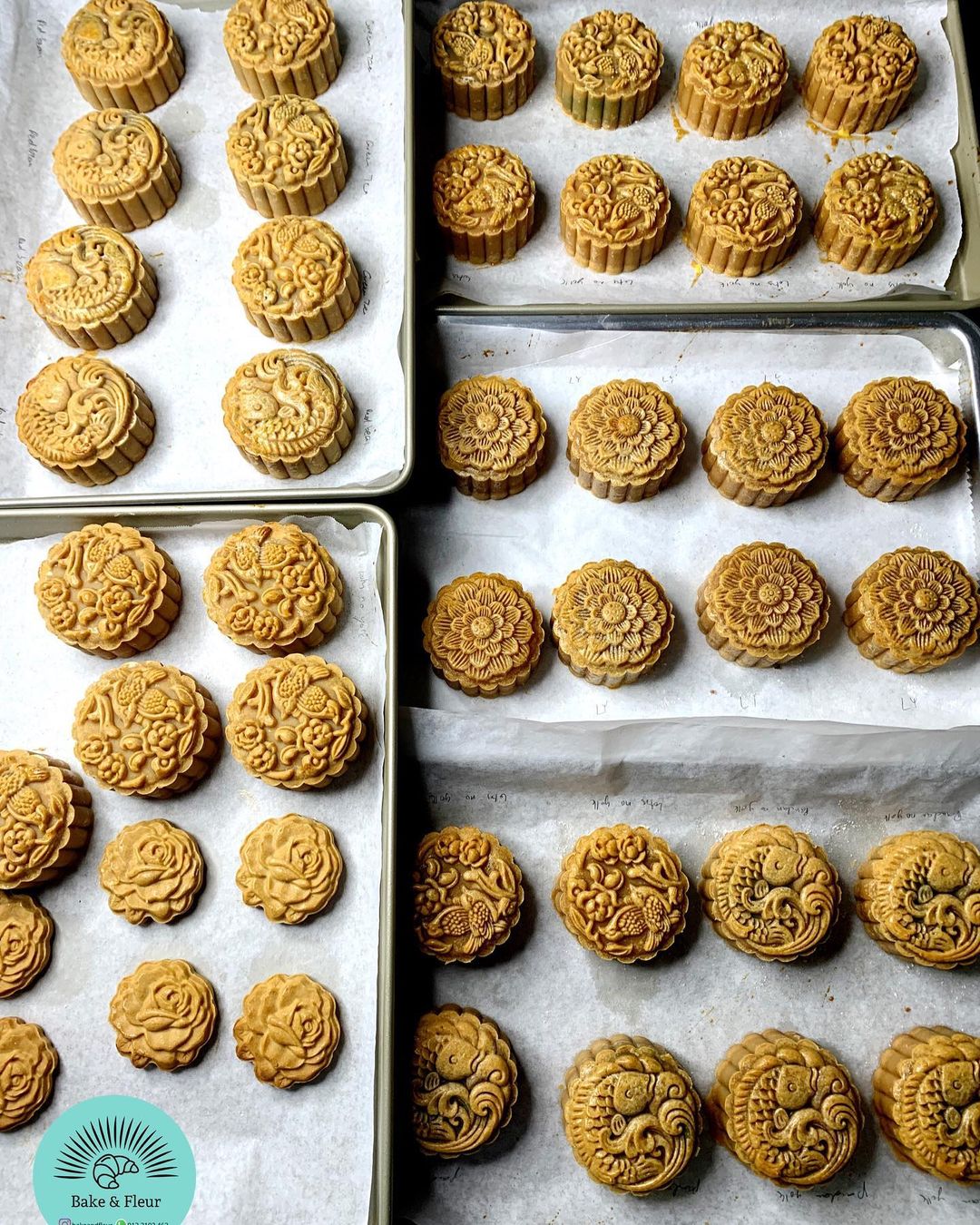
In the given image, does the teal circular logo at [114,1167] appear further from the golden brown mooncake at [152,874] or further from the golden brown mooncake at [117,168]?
the golden brown mooncake at [117,168]

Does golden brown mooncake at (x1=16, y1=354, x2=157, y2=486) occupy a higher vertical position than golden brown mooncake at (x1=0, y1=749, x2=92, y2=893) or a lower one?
higher

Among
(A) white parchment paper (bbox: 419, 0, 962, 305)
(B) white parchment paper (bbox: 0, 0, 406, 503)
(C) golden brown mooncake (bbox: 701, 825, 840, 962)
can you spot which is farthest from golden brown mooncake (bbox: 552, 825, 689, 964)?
(A) white parchment paper (bbox: 419, 0, 962, 305)

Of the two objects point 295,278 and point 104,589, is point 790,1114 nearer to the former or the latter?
point 104,589

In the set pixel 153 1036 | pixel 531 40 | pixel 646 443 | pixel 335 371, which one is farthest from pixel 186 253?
pixel 153 1036

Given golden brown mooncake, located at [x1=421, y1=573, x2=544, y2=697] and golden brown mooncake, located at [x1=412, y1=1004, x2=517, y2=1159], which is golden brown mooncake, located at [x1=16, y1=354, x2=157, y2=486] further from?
golden brown mooncake, located at [x1=412, y1=1004, x2=517, y2=1159]

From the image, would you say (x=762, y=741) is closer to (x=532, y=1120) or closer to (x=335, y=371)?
(x=532, y=1120)
